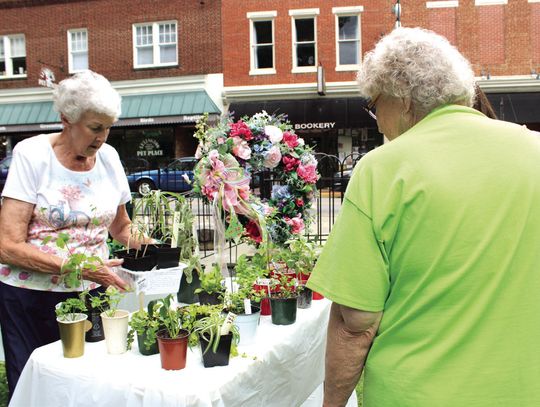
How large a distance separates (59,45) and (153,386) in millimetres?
19156

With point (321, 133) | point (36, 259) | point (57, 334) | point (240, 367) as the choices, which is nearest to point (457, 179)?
point (240, 367)

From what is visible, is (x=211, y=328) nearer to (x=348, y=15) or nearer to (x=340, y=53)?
(x=340, y=53)

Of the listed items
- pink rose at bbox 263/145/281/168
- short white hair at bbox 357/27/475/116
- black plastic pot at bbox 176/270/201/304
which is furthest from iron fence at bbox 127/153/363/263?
short white hair at bbox 357/27/475/116

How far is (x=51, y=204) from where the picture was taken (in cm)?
209

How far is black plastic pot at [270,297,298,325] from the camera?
2.13 m

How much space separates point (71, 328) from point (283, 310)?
2.73 ft

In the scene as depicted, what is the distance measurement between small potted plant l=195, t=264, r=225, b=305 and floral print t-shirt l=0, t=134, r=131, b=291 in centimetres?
48

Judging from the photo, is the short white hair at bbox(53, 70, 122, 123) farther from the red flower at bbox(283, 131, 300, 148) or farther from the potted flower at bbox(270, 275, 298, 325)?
the red flower at bbox(283, 131, 300, 148)

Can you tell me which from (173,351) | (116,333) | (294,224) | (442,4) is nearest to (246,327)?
(173,351)

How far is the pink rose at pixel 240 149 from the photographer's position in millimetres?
2881

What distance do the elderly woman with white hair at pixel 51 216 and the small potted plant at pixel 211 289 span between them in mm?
355

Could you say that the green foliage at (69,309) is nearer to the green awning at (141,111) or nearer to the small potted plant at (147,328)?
the small potted plant at (147,328)

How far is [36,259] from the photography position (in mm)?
2006

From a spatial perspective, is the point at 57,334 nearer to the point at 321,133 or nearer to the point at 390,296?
the point at 390,296
